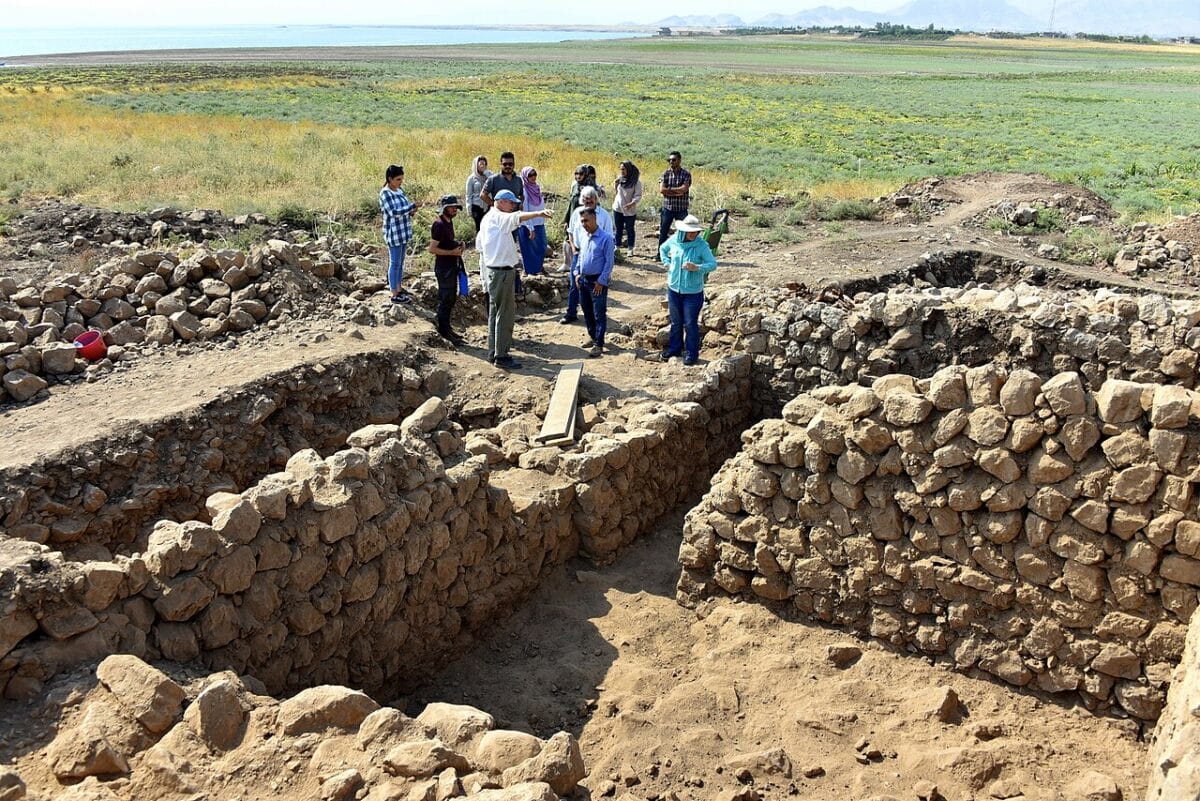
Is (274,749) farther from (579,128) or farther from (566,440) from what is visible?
(579,128)

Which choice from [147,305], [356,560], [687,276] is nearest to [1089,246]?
[687,276]

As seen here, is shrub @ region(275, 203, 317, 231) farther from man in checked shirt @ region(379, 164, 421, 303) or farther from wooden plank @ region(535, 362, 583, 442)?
wooden plank @ region(535, 362, 583, 442)

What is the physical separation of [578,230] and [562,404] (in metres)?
2.94

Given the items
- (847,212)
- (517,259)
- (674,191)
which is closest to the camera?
(517,259)

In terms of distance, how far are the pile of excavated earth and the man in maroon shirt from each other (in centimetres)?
107

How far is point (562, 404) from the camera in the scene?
896 centimetres

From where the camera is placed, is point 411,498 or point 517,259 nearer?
point 411,498

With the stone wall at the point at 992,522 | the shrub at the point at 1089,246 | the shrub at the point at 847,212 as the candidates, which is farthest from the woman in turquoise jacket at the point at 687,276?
the shrub at the point at 847,212

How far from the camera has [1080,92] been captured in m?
62.2

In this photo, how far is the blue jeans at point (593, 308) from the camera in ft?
35.6

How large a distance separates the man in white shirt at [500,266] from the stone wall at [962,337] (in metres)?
2.53

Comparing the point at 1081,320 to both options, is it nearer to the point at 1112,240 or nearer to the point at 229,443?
the point at 229,443

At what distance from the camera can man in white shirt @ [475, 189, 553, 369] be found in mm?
9914

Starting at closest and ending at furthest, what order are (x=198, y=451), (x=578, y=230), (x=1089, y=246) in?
(x=198, y=451)
(x=578, y=230)
(x=1089, y=246)
